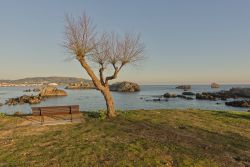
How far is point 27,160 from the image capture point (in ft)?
30.6

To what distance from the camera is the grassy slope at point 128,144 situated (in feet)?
30.3

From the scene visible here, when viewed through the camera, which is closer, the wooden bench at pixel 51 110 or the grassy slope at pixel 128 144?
the grassy slope at pixel 128 144

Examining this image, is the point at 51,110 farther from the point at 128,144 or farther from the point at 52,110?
the point at 128,144

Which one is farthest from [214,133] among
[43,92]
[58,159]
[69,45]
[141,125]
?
[43,92]

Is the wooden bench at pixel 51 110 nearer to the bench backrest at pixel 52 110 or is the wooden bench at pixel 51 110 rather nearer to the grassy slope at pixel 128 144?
the bench backrest at pixel 52 110

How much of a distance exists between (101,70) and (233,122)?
10599 mm

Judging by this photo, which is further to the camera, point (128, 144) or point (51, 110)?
point (51, 110)

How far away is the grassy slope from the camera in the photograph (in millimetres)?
9227

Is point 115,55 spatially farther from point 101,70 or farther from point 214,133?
point 214,133

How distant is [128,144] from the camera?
11.0 meters

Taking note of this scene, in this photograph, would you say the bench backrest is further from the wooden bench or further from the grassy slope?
the grassy slope

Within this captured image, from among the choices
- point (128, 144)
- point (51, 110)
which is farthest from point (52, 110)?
point (128, 144)

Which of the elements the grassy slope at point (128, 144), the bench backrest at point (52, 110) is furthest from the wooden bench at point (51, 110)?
the grassy slope at point (128, 144)

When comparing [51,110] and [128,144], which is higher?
[51,110]
